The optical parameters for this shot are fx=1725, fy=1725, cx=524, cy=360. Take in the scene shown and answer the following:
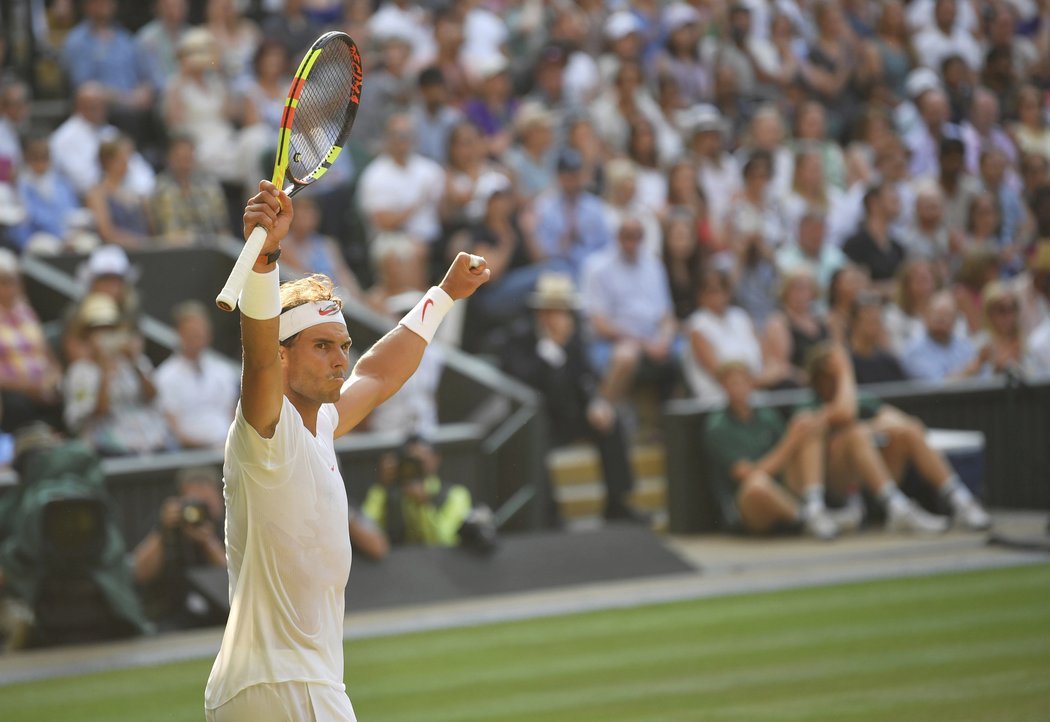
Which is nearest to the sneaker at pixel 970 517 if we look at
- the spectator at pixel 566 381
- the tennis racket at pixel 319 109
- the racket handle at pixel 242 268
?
the spectator at pixel 566 381

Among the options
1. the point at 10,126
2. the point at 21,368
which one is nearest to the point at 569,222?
the point at 10,126

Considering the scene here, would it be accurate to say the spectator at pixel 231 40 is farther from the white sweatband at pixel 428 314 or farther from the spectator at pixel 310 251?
the white sweatband at pixel 428 314

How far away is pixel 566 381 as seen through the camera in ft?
41.9

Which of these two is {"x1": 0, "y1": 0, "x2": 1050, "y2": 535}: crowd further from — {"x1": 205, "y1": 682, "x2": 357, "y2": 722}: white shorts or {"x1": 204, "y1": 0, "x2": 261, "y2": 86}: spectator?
{"x1": 205, "y1": 682, "x2": 357, "y2": 722}: white shorts

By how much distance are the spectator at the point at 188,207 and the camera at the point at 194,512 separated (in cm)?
360

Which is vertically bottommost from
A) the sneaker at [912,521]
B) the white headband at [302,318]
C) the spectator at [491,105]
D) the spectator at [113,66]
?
the sneaker at [912,521]

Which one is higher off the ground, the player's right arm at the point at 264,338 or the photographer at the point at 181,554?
the player's right arm at the point at 264,338

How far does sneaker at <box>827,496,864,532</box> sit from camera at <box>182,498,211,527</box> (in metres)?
4.96

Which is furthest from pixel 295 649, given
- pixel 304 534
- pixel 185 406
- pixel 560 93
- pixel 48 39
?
pixel 48 39

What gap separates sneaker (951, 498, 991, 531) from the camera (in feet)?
40.3

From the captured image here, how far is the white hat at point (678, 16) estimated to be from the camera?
54.6 ft

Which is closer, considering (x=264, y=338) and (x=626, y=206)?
(x=264, y=338)

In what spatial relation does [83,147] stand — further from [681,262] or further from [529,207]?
[681,262]

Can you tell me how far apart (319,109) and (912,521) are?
828 centimetres
